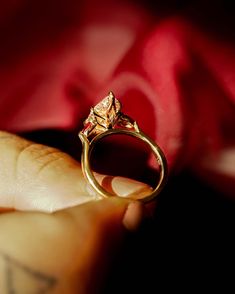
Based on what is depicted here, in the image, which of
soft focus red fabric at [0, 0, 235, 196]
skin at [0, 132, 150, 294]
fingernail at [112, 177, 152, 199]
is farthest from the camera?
soft focus red fabric at [0, 0, 235, 196]

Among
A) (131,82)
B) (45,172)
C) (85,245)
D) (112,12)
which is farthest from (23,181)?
(112,12)

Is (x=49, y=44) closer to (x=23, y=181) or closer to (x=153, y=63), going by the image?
(x=153, y=63)

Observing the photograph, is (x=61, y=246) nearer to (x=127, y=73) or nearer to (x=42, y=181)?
(x=42, y=181)

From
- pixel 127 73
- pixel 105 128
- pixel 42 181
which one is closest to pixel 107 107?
pixel 105 128

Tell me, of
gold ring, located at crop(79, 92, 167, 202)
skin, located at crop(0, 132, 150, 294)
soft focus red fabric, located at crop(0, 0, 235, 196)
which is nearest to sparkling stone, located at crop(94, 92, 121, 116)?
gold ring, located at crop(79, 92, 167, 202)

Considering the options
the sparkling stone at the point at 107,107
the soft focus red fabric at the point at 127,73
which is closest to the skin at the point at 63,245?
the sparkling stone at the point at 107,107

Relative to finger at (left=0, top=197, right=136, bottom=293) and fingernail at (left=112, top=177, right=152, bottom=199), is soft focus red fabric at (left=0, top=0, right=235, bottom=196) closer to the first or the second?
fingernail at (left=112, top=177, right=152, bottom=199)
